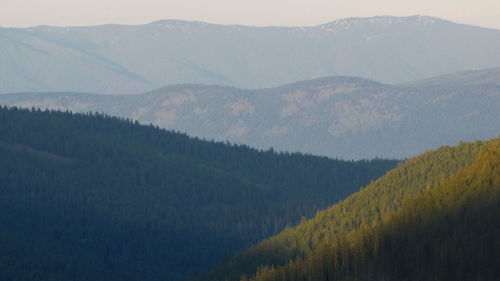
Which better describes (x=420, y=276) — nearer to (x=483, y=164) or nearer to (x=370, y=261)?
(x=370, y=261)

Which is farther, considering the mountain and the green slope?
the mountain

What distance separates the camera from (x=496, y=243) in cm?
15825

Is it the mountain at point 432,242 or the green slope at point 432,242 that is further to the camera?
the mountain at point 432,242

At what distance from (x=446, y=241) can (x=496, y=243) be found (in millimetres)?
8815

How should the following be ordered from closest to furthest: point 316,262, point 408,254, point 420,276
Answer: point 420,276 → point 408,254 → point 316,262

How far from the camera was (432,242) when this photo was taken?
552ft

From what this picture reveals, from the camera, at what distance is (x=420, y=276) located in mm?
155875

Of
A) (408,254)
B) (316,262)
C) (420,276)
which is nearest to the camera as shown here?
(420,276)

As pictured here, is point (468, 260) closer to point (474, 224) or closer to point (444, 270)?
point (444, 270)

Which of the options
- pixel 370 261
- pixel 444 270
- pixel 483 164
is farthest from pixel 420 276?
pixel 483 164

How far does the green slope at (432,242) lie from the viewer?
157 metres

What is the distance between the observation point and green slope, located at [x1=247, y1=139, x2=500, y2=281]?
157 meters

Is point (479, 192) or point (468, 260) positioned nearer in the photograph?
point (468, 260)

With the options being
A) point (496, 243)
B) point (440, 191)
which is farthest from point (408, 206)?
point (496, 243)
